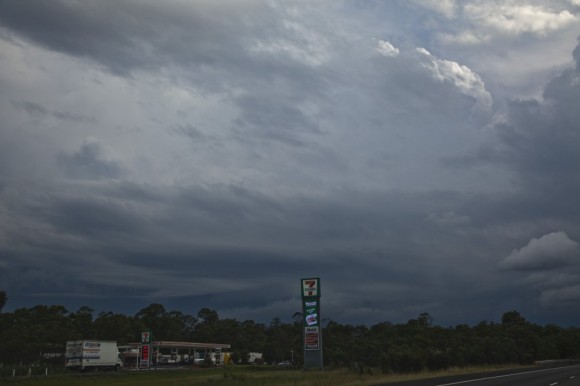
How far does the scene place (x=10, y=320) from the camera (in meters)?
142

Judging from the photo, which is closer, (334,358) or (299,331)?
(334,358)

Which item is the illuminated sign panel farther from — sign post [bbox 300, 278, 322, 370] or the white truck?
the white truck

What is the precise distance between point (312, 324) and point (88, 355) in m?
33.8

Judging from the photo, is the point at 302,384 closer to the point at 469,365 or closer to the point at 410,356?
the point at 410,356

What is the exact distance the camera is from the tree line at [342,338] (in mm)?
67263

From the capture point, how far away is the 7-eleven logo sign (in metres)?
65.5

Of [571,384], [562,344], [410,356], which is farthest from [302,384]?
Answer: [562,344]

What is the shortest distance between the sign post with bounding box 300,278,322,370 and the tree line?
13.9ft

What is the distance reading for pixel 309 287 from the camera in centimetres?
6581

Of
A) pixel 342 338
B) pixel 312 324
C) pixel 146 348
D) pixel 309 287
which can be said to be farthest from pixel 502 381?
pixel 342 338

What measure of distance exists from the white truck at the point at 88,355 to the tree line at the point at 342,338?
63.4 ft

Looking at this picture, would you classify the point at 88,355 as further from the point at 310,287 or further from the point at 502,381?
the point at 502,381

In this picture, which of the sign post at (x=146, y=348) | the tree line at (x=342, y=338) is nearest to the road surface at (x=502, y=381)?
the tree line at (x=342, y=338)

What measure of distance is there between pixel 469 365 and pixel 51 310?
4624 inches
